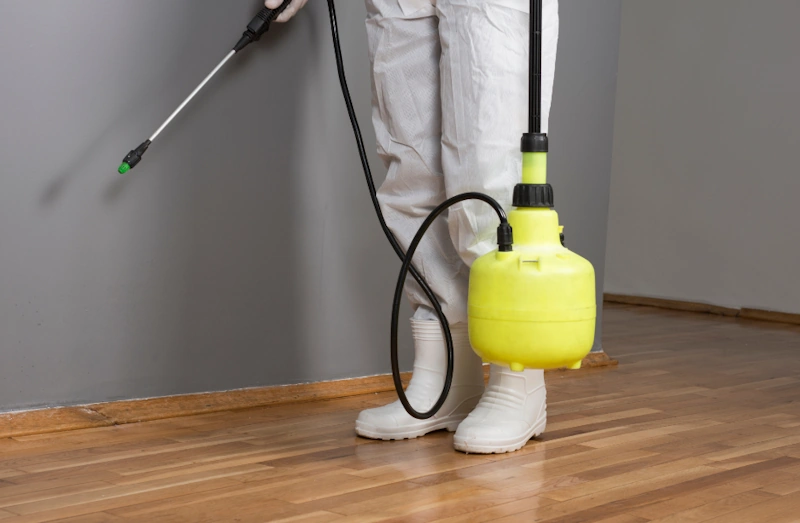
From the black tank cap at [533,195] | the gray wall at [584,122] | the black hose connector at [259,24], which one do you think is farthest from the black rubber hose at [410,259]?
the gray wall at [584,122]

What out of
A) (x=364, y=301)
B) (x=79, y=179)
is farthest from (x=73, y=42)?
(x=364, y=301)

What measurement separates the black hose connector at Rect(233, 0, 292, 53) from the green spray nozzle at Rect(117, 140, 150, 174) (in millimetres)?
221

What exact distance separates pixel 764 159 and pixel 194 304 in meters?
2.28

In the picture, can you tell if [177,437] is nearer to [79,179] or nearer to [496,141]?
[79,179]

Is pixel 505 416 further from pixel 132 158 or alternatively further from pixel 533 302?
pixel 132 158

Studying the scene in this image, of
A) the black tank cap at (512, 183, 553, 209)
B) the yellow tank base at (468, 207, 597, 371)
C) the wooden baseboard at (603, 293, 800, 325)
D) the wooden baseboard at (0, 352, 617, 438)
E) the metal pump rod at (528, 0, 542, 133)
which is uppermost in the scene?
the metal pump rod at (528, 0, 542, 133)

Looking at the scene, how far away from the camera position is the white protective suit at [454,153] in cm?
122

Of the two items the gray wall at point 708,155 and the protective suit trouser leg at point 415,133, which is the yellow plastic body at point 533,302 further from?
the gray wall at point 708,155

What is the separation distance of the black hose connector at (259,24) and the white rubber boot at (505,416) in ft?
2.10

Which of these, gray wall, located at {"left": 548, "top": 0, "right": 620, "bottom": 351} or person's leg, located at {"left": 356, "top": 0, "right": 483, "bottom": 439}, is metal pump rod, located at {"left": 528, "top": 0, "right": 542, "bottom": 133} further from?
gray wall, located at {"left": 548, "top": 0, "right": 620, "bottom": 351}

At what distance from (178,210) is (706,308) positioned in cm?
224

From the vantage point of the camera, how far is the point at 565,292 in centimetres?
108

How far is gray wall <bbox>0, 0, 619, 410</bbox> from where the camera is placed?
134 cm

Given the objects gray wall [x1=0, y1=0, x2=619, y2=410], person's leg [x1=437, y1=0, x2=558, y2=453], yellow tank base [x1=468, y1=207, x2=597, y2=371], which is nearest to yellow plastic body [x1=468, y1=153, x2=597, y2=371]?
yellow tank base [x1=468, y1=207, x2=597, y2=371]
